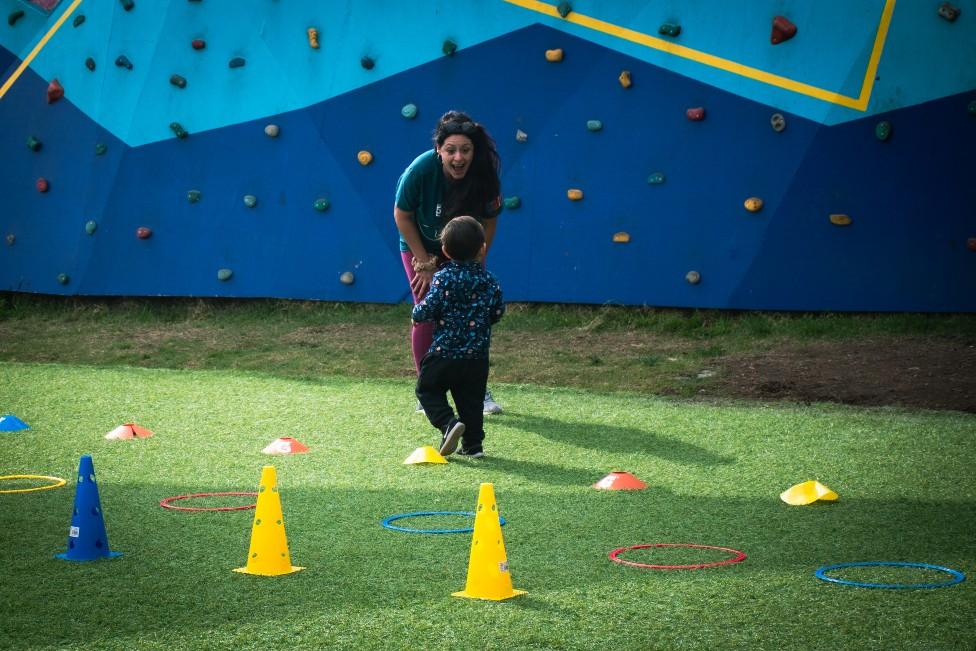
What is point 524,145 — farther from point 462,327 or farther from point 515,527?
point 515,527

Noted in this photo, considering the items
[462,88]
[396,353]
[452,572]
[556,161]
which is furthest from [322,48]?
[452,572]

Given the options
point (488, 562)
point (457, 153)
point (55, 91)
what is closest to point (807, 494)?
point (488, 562)

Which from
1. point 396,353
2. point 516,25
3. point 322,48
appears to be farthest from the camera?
point 322,48

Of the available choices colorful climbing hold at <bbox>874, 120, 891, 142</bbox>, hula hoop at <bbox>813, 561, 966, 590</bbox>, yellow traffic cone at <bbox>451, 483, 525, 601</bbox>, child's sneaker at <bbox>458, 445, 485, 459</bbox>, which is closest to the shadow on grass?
child's sneaker at <bbox>458, 445, 485, 459</bbox>

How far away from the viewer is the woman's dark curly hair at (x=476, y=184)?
6.25 metres

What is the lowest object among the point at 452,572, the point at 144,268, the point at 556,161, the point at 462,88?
the point at 452,572

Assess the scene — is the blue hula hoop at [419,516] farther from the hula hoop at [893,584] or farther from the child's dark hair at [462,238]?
the child's dark hair at [462,238]

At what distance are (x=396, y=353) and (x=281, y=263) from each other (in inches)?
85.4

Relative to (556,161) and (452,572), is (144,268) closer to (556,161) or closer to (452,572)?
(556,161)

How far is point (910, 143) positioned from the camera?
8.59 meters

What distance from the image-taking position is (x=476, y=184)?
6316mm

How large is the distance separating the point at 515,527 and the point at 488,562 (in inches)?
34.6

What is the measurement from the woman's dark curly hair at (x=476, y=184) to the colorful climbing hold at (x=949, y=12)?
4020 mm

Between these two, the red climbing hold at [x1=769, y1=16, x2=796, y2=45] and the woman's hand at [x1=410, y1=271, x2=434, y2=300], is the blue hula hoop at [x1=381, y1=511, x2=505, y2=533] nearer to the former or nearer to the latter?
the woman's hand at [x1=410, y1=271, x2=434, y2=300]
